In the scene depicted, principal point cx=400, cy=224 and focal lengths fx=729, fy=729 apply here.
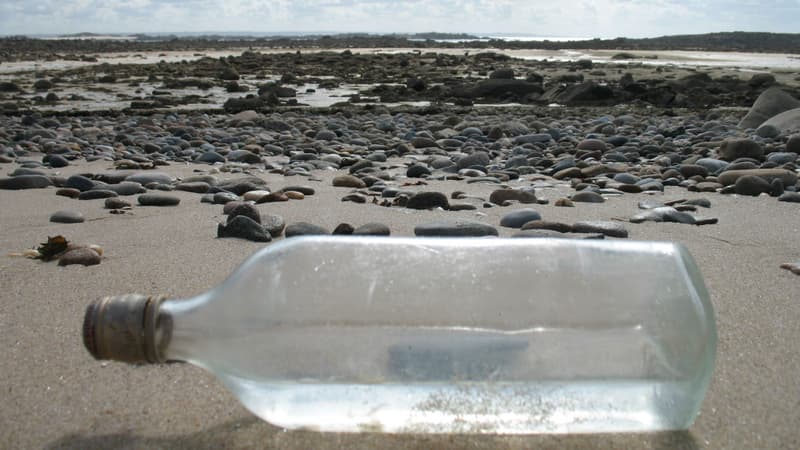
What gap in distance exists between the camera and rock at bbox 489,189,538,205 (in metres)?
3.09

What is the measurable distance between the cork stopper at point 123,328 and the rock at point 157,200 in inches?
83.4

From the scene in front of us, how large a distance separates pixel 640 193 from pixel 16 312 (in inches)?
110

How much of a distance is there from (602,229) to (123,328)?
1778 millimetres

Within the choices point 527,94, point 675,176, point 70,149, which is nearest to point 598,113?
point 527,94

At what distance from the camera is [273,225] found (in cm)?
237

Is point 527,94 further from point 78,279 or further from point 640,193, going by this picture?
point 78,279

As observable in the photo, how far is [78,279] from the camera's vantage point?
1767 mm

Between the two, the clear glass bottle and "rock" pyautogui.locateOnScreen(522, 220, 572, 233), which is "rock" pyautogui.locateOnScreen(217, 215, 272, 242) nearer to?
"rock" pyautogui.locateOnScreen(522, 220, 572, 233)

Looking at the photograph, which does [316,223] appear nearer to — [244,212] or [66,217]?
→ [244,212]

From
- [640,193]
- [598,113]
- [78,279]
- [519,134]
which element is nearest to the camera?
[78,279]

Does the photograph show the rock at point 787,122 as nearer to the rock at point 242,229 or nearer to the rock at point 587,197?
the rock at point 587,197

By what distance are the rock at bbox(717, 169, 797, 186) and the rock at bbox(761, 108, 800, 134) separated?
2839mm

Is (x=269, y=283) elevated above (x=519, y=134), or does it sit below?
above

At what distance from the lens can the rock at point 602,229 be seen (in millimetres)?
2316
